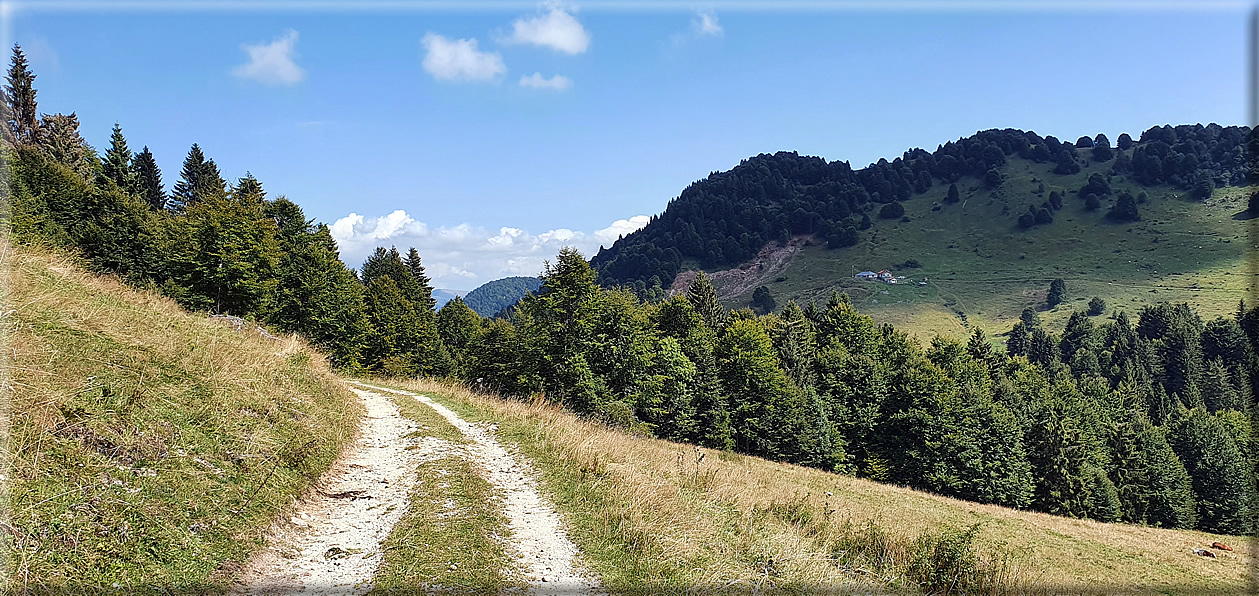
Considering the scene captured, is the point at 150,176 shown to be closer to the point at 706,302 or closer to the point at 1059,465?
the point at 706,302

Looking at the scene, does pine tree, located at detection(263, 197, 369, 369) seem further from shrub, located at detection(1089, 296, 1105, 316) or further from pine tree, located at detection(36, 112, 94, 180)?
shrub, located at detection(1089, 296, 1105, 316)

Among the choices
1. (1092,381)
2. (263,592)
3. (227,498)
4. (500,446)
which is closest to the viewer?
(263,592)

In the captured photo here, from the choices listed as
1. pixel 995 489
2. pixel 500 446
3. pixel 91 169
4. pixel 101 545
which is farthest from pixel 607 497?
pixel 91 169

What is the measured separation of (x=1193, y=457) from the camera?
220 ft

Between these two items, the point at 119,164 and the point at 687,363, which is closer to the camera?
the point at 687,363

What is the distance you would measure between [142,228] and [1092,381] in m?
134

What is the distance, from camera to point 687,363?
48.1 metres

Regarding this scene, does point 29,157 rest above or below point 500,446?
above

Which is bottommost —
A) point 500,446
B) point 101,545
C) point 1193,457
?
point 1193,457

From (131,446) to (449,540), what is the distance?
4388 millimetres

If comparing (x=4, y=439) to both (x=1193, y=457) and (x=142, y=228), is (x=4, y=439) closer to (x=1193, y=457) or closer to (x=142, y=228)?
(x=142, y=228)

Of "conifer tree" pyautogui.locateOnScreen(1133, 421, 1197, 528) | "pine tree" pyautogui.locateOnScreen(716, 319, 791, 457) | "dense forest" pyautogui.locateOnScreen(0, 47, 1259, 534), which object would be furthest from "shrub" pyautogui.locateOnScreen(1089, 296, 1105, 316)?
"pine tree" pyautogui.locateOnScreen(716, 319, 791, 457)

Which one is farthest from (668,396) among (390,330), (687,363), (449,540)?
(449,540)

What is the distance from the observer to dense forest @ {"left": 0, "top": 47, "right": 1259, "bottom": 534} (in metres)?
40.8
